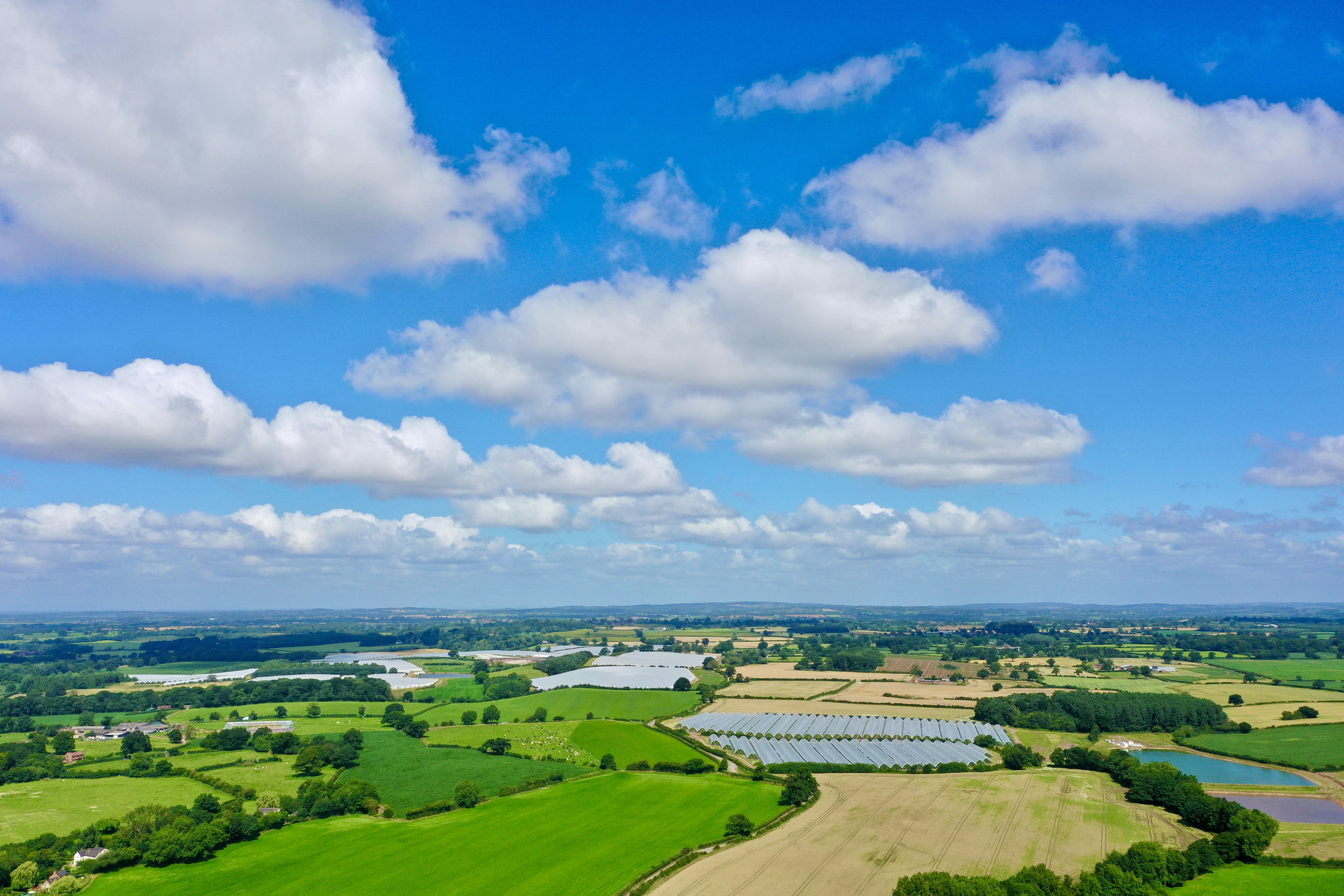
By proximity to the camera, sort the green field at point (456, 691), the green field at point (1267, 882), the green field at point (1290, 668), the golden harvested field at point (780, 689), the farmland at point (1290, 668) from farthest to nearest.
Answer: the green field at point (1290, 668)
the farmland at point (1290, 668)
the green field at point (456, 691)
the golden harvested field at point (780, 689)
the green field at point (1267, 882)

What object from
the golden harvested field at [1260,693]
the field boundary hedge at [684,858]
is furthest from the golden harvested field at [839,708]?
the field boundary hedge at [684,858]

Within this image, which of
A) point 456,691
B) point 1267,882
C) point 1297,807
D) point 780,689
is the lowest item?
point 456,691

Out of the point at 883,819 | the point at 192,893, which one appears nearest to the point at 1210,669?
the point at 883,819

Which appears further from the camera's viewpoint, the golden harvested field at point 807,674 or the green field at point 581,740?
the golden harvested field at point 807,674

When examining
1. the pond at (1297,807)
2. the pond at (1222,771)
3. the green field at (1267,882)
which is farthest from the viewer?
the pond at (1222,771)

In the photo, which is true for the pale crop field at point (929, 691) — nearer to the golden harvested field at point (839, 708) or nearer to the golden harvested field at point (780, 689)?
the golden harvested field at point (780, 689)

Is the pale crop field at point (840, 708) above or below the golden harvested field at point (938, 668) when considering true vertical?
above

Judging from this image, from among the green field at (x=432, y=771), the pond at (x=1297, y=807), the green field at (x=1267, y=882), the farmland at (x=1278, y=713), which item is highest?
the green field at (x=1267, y=882)

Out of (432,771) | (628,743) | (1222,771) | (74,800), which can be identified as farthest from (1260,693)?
(74,800)

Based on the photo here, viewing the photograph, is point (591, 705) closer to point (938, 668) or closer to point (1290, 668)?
point (938, 668)
